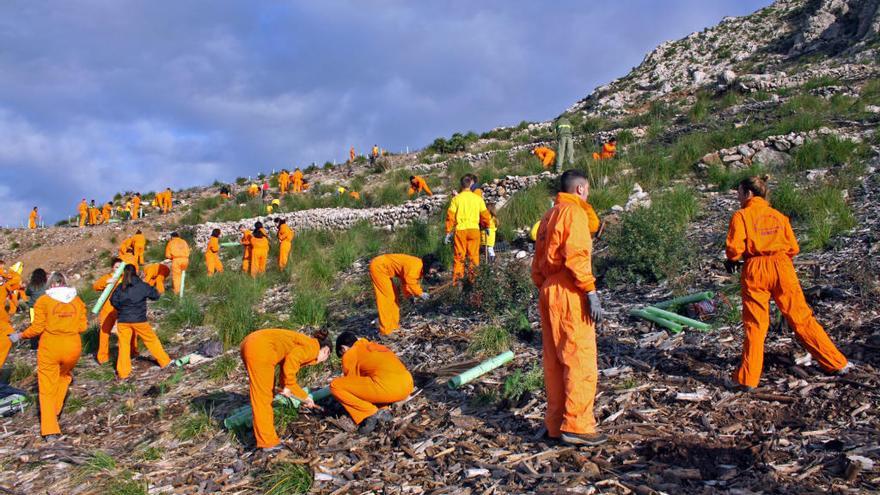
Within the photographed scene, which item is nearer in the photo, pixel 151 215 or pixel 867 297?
pixel 867 297

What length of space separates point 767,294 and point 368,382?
3100 mm

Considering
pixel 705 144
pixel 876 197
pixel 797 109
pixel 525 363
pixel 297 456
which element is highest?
pixel 797 109

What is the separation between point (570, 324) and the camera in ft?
12.3

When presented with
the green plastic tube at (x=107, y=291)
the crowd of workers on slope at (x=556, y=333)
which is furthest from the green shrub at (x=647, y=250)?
the green plastic tube at (x=107, y=291)

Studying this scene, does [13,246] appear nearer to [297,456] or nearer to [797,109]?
[297,456]

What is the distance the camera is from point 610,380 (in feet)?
16.2

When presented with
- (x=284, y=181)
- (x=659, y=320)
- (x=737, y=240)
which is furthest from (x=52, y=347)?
(x=284, y=181)

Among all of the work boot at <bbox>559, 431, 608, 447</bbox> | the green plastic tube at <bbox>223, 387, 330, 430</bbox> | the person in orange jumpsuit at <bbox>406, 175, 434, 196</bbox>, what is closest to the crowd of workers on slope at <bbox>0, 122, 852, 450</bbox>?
the work boot at <bbox>559, 431, 608, 447</bbox>

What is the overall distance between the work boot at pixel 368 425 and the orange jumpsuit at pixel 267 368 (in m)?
0.56

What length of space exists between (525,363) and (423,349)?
54.2 inches

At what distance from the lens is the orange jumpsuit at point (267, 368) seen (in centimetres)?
470

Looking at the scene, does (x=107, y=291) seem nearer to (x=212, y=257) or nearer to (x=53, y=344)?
(x=53, y=344)

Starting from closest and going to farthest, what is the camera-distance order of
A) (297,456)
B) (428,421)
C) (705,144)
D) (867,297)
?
1. (297,456)
2. (428,421)
3. (867,297)
4. (705,144)

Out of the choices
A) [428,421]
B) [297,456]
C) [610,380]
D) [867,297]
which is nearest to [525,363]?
[610,380]
